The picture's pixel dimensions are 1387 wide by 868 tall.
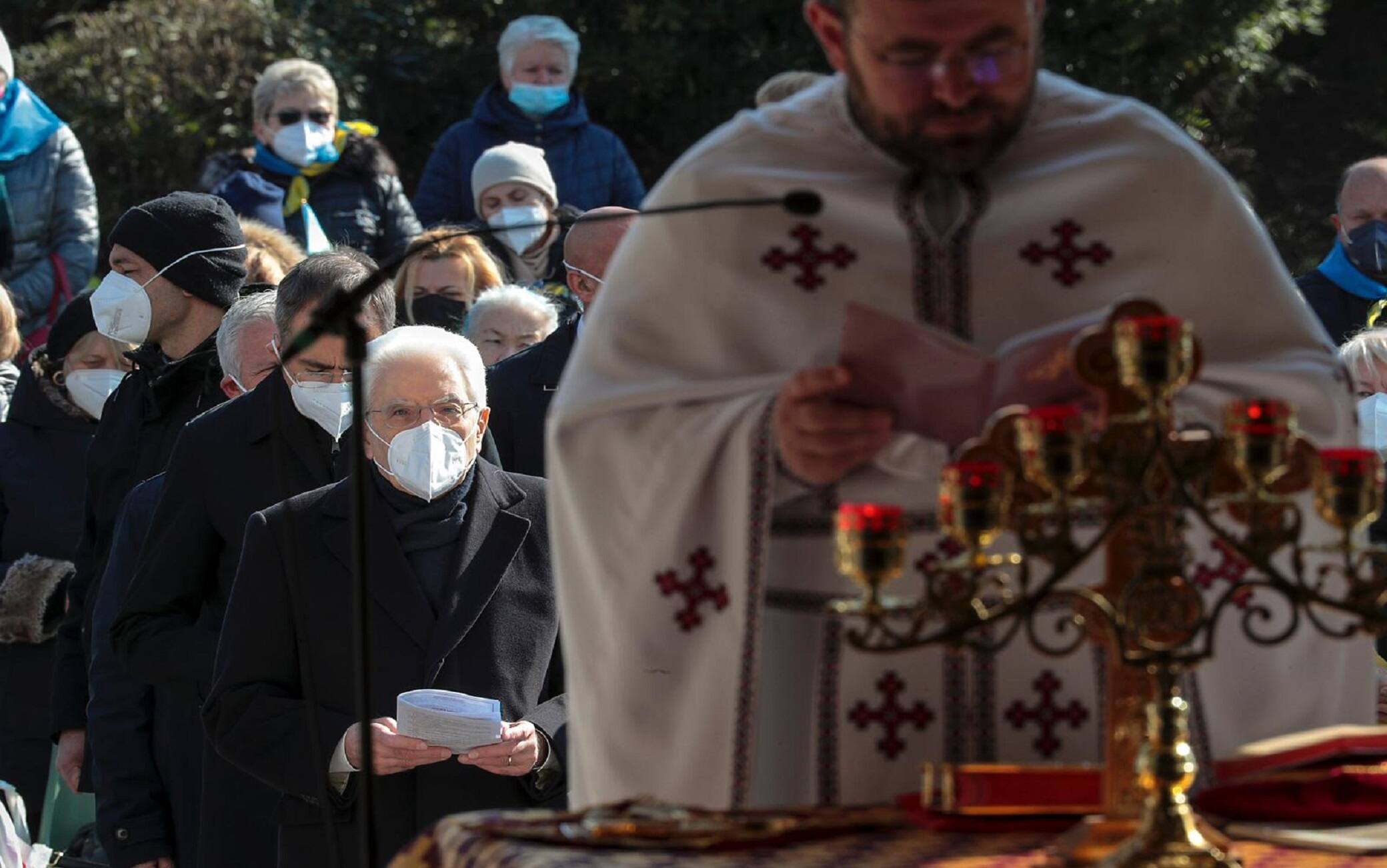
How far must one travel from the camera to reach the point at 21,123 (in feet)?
36.0

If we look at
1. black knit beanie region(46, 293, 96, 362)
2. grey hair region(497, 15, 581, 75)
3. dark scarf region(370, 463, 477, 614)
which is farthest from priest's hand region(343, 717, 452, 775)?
grey hair region(497, 15, 581, 75)

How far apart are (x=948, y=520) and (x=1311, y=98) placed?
1227 cm

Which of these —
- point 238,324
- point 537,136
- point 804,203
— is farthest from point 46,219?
point 804,203

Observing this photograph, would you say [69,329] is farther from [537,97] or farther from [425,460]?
[425,460]

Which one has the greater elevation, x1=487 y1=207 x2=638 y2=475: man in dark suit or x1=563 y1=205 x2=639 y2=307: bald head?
x1=563 y1=205 x2=639 y2=307: bald head

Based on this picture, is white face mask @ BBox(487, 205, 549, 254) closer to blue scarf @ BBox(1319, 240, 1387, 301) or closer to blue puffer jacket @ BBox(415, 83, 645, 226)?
blue puffer jacket @ BBox(415, 83, 645, 226)

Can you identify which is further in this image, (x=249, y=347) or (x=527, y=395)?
(x=527, y=395)

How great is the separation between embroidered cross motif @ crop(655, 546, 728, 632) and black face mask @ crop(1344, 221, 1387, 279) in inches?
237

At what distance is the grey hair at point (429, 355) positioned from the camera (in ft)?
19.8

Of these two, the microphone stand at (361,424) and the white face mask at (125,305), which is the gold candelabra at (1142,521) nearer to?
the microphone stand at (361,424)

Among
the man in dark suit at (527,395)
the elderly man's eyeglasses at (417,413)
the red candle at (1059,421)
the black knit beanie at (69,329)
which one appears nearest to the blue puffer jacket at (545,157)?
the black knit beanie at (69,329)

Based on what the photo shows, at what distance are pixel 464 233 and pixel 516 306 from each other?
487cm

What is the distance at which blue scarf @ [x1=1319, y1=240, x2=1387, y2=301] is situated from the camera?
29.8 ft

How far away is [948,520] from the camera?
291 centimetres
